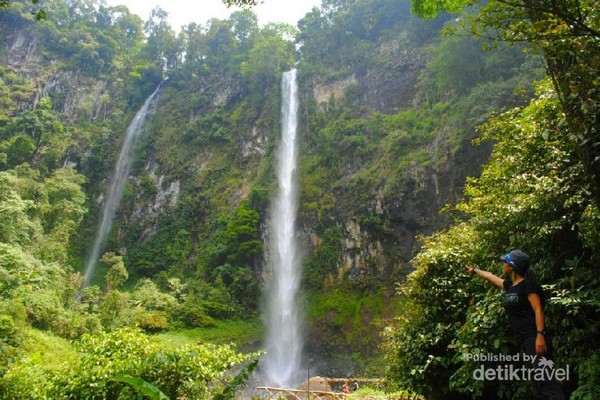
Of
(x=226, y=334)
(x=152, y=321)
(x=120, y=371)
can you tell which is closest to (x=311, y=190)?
(x=226, y=334)

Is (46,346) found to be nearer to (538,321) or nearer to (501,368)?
(501,368)

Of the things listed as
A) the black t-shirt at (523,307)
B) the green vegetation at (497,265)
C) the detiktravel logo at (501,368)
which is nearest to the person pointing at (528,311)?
the black t-shirt at (523,307)

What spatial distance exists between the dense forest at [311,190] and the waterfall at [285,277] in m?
0.68

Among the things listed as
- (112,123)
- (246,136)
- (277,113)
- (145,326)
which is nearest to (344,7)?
(277,113)

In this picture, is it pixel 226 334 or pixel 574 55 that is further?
pixel 226 334

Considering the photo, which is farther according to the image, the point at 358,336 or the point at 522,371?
the point at 358,336

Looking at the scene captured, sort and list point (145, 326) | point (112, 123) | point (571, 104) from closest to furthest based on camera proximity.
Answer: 1. point (571, 104)
2. point (145, 326)
3. point (112, 123)

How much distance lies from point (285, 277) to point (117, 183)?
16.5 metres

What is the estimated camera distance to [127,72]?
3712 centimetres

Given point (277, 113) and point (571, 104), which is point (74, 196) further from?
point (571, 104)

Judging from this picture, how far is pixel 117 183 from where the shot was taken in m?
29.4

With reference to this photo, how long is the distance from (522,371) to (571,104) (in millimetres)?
2752

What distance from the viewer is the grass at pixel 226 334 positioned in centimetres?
1599

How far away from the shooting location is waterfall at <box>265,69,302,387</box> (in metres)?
16.6
